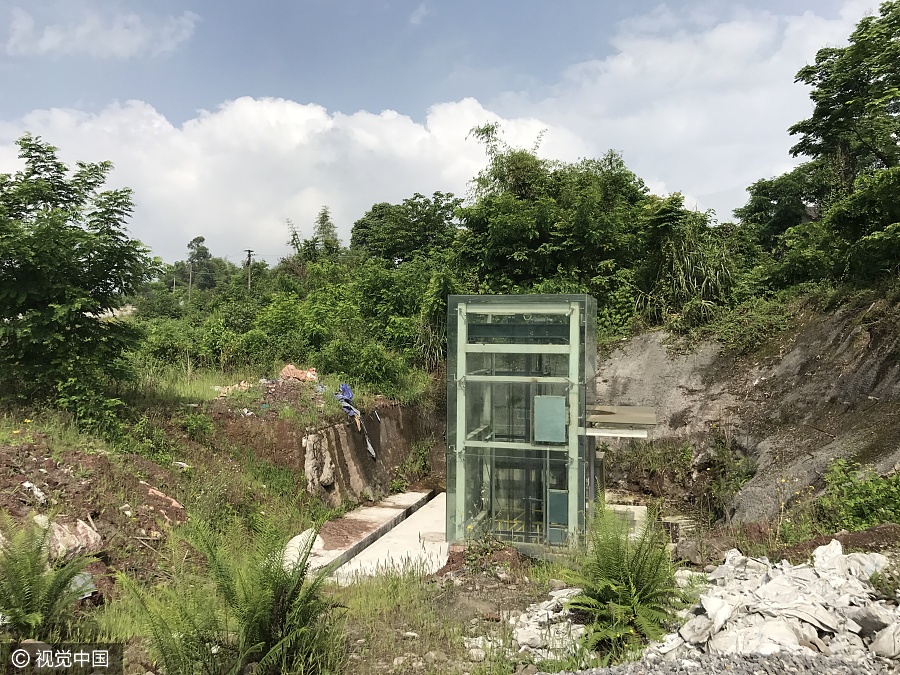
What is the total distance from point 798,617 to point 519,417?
4660 millimetres

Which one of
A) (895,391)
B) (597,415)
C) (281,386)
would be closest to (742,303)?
(895,391)

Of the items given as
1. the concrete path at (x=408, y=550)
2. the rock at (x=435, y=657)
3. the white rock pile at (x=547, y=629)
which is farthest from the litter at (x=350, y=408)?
the rock at (x=435, y=657)

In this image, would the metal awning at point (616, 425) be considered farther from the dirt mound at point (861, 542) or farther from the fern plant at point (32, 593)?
the fern plant at point (32, 593)

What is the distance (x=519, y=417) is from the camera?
8281 millimetres

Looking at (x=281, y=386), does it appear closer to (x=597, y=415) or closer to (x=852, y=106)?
(x=597, y=415)

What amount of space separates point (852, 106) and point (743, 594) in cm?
Result: 1445

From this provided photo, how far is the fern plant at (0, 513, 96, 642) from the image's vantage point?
12.9 feet

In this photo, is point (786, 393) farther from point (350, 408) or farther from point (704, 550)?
point (350, 408)

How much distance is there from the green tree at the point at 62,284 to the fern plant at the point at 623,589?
6.10 meters

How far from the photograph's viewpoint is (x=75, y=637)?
421 cm

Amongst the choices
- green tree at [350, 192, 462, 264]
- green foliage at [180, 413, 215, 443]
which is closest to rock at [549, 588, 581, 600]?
green foliage at [180, 413, 215, 443]

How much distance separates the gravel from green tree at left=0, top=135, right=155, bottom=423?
22.6ft

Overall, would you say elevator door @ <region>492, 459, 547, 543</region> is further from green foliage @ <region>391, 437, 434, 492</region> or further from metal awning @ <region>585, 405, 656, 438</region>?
green foliage @ <region>391, 437, 434, 492</region>

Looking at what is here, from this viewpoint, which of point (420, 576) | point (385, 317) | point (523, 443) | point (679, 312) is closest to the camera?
point (420, 576)
